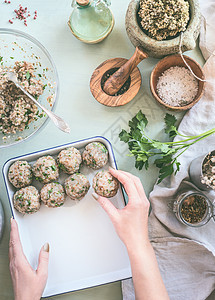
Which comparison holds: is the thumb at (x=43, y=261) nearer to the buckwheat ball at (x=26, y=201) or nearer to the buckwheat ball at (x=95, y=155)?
the buckwheat ball at (x=26, y=201)

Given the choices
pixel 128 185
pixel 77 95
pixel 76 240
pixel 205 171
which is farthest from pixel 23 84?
pixel 205 171

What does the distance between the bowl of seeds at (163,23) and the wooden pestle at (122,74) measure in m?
0.04

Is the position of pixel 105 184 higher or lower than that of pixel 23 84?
lower

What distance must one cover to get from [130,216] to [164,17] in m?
0.76

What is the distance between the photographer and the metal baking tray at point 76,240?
4.13 feet

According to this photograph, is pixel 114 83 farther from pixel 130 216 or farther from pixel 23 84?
pixel 130 216

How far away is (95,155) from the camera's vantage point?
3.93ft

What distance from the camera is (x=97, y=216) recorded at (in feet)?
4.17

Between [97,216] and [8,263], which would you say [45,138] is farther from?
[8,263]

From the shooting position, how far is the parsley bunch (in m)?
1.26

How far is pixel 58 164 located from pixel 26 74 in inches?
14.6

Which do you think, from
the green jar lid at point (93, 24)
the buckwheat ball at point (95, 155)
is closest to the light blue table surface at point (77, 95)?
the green jar lid at point (93, 24)

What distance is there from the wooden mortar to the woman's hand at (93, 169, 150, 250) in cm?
35

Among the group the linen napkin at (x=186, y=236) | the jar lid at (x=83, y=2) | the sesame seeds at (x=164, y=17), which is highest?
the jar lid at (x=83, y=2)
